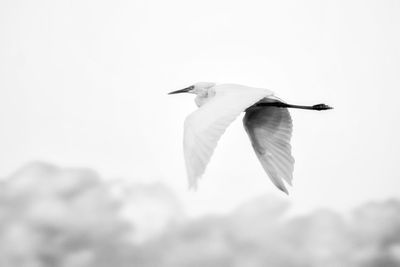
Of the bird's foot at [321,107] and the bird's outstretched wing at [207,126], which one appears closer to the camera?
the bird's outstretched wing at [207,126]

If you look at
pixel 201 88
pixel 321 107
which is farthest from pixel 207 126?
pixel 321 107

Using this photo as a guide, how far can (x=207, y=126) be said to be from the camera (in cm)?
440

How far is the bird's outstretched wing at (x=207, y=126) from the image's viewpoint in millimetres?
3918

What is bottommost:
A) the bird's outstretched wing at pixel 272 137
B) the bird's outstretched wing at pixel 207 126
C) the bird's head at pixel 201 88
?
the bird's outstretched wing at pixel 272 137

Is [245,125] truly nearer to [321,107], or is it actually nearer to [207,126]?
[321,107]

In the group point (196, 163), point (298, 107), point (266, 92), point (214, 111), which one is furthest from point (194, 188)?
point (298, 107)

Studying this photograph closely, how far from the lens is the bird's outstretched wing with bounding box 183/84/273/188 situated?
392 cm

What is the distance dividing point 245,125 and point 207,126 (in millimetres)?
2385

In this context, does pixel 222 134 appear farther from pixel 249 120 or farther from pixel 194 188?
pixel 249 120

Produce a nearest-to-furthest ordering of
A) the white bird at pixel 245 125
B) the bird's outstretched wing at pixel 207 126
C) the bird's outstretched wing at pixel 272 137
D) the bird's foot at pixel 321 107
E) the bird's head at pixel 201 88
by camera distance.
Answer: the bird's outstretched wing at pixel 207 126 < the white bird at pixel 245 125 < the bird's outstretched wing at pixel 272 137 < the bird's head at pixel 201 88 < the bird's foot at pixel 321 107

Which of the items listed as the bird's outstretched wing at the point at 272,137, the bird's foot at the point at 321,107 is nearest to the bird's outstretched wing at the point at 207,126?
the bird's outstretched wing at the point at 272,137

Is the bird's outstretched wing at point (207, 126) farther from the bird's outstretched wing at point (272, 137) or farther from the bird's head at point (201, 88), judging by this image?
the bird's head at point (201, 88)

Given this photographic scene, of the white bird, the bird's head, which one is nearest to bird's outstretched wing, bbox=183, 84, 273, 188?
the white bird

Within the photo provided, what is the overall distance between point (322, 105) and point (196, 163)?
145 inches
